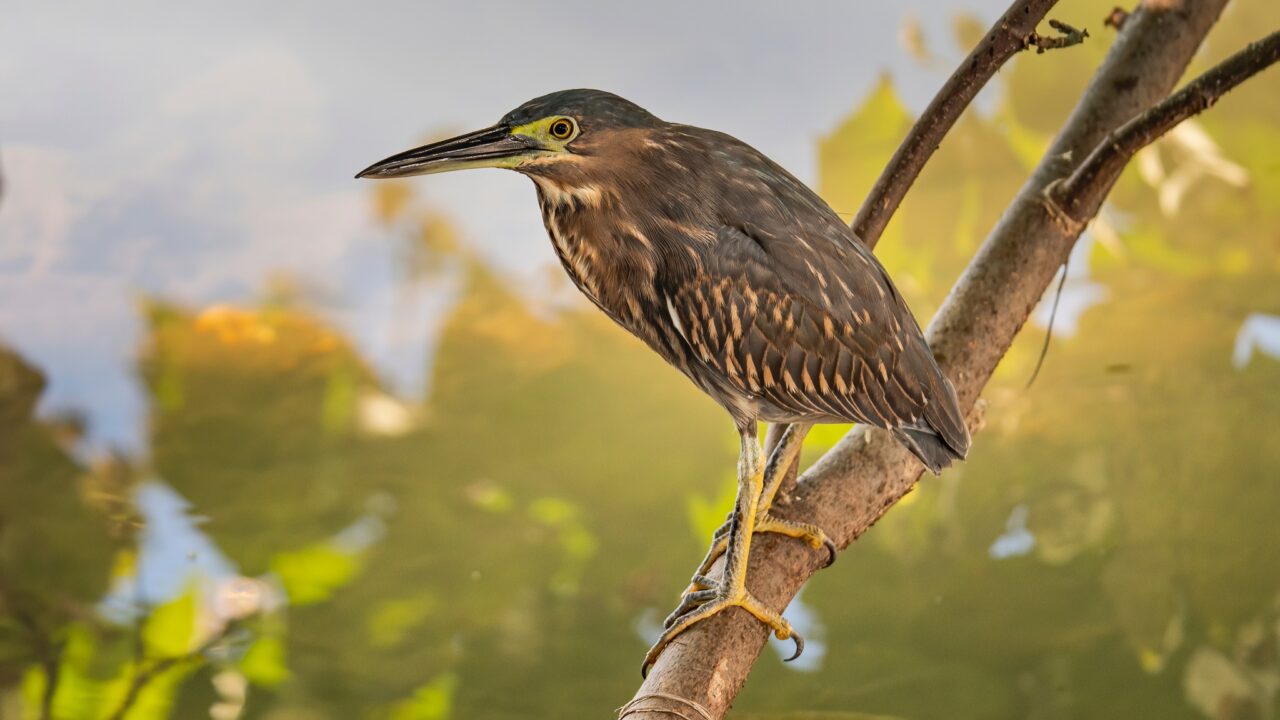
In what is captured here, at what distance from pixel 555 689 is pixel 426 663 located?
0.31 m

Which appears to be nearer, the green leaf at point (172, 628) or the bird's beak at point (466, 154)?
the bird's beak at point (466, 154)

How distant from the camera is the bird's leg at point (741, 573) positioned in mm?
1410

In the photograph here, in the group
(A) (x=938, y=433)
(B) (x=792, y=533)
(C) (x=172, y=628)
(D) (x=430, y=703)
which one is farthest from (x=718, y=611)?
(C) (x=172, y=628)

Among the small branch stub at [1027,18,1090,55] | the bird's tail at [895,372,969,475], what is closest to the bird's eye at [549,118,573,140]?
the bird's tail at [895,372,969,475]

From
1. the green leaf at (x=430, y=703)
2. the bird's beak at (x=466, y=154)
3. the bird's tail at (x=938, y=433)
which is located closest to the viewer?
the bird's beak at (x=466, y=154)

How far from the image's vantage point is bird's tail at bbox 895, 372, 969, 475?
1402 millimetres

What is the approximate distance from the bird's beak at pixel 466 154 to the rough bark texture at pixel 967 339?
611 mm

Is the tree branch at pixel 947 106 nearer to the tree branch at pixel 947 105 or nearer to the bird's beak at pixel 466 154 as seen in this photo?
the tree branch at pixel 947 105

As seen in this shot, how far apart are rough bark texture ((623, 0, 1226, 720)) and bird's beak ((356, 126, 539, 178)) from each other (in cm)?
61

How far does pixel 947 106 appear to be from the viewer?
1.59 meters

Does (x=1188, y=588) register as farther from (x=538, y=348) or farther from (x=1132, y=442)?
(x=538, y=348)

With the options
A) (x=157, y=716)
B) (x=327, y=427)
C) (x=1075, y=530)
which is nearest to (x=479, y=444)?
(x=327, y=427)

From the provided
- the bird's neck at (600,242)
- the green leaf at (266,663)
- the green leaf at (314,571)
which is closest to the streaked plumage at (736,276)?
the bird's neck at (600,242)

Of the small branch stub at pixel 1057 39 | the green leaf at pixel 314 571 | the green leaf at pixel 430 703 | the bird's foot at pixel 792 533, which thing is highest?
the small branch stub at pixel 1057 39
